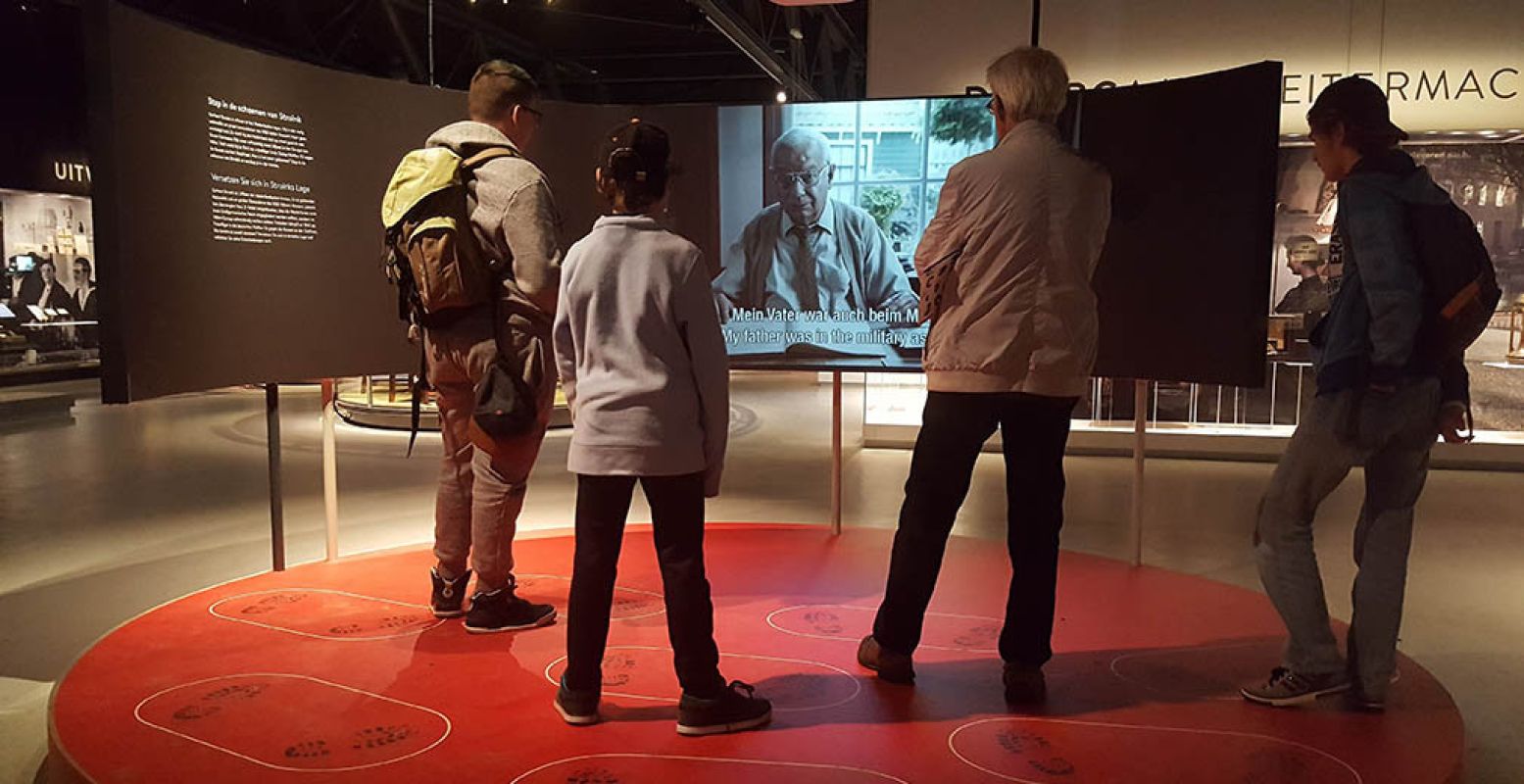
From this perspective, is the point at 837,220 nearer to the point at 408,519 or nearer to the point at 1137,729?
the point at 1137,729

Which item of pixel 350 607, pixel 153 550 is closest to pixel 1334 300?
pixel 350 607

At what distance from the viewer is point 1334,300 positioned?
255cm

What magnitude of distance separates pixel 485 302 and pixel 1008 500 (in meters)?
1.60

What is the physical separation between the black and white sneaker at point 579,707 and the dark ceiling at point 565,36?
26.4 feet

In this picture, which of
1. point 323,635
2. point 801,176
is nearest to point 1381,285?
point 801,176

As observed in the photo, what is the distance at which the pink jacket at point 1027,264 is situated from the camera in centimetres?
248

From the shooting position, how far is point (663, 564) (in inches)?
94.2

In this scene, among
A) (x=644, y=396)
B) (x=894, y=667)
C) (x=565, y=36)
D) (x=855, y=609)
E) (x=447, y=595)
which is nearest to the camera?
(x=644, y=396)

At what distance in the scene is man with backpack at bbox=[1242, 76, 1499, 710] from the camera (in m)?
2.43

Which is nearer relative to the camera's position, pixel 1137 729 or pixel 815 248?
pixel 1137 729

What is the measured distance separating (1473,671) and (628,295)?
2928 millimetres

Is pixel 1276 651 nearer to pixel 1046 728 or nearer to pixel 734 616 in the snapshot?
pixel 1046 728

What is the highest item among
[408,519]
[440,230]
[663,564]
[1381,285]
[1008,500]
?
[440,230]

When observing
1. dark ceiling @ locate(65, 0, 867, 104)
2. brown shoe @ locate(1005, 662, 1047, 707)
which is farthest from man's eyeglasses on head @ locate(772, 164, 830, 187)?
dark ceiling @ locate(65, 0, 867, 104)
